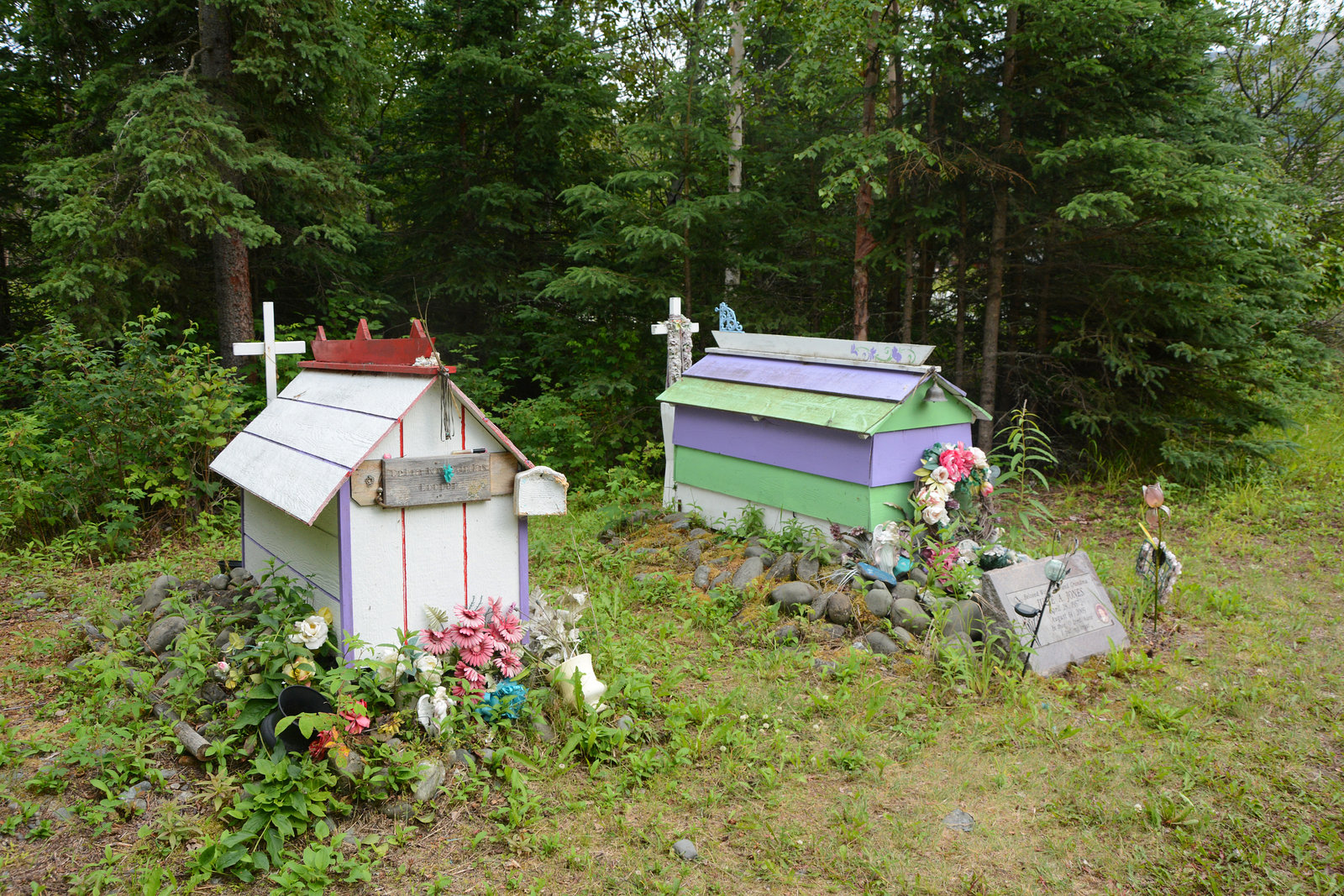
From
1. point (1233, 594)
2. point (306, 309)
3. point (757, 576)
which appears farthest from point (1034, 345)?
point (306, 309)

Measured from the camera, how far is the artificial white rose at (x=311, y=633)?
3.46 metres

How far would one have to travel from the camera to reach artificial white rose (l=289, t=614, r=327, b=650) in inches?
136

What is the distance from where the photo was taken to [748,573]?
555cm

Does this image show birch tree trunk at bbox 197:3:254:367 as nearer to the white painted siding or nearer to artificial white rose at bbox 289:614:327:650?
the white painted siding

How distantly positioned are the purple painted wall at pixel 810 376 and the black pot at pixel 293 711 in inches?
Answer: 158

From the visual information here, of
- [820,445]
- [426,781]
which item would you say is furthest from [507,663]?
[820,445]

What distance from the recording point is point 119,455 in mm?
6684

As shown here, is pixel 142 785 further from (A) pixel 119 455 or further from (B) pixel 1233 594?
(B) pixel 1233 594

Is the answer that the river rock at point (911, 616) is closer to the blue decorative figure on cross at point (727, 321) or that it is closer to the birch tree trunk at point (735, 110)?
the blue decorative figure on cross at point (727, 321)

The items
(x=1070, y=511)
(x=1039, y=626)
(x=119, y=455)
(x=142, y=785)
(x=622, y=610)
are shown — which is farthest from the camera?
(x=1070, y=511)

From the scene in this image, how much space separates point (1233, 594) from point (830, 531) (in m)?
2.70

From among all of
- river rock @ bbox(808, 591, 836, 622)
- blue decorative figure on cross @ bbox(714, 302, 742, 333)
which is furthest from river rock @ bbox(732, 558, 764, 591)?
blue decorative figure on cross @ bbox(714, 302, 742, 333)

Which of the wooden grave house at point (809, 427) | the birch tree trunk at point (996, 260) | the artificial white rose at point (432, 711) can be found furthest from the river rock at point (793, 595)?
the birch tree trunk at point (996, 260)

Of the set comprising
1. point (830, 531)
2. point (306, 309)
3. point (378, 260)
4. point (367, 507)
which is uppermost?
point (378, 260)
